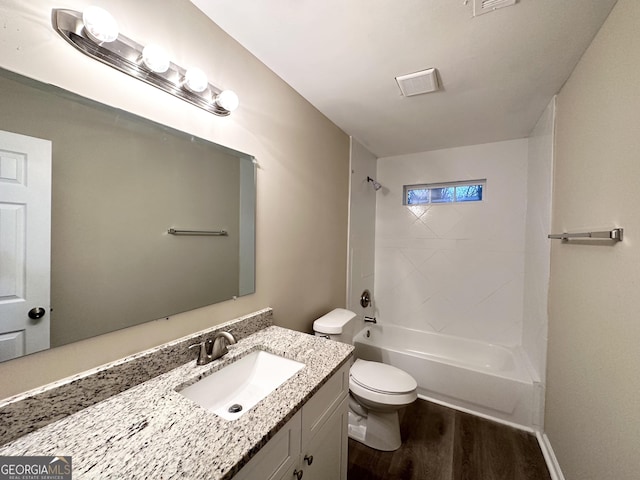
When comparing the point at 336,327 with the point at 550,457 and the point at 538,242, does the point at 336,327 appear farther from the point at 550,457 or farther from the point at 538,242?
the point at 538,242

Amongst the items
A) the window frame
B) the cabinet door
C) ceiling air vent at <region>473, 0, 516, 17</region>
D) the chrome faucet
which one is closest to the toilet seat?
the cabinet door

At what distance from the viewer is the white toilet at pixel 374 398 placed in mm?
1632

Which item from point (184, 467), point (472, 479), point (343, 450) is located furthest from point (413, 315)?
point (184, 467)

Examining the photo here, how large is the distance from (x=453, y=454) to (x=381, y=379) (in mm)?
661

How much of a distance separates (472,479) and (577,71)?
7.96 ft

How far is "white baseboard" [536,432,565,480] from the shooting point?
1.46m

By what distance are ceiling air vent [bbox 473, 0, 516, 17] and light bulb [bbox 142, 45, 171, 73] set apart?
1233 millimetres

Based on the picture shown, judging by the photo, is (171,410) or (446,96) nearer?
(171,410)

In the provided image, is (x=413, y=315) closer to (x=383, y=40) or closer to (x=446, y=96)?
(x=446, y=96)

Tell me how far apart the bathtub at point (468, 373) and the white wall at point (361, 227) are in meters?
0.44

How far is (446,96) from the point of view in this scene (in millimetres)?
1679

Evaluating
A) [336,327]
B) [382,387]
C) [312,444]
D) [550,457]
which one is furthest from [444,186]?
[312,444]

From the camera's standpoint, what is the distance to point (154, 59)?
2.82ft

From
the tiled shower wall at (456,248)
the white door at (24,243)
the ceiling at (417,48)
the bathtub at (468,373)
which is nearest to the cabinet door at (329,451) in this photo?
the white door at (24,243)
